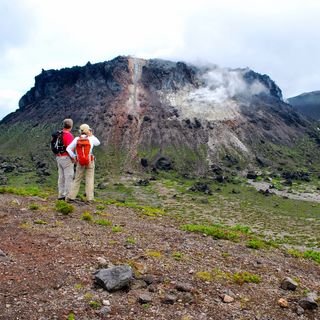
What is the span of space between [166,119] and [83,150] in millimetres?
153316

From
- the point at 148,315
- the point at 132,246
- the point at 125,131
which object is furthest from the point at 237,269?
the point at 125,131

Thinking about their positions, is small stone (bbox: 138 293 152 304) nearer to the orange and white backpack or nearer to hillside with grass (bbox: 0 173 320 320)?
hillside with grass (bbox: 0 173 320 320)

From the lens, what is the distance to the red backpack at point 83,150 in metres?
18.2

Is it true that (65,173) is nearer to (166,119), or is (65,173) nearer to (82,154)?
(82,154)

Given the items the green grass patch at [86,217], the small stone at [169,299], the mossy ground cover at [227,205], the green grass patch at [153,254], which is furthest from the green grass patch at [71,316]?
the mossy ground cover at [227,205]

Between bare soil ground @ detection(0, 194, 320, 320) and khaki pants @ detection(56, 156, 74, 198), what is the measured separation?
8.65 feet

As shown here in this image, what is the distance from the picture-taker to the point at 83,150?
60.0ft

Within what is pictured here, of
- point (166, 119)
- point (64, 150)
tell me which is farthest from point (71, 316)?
point (166, 119)

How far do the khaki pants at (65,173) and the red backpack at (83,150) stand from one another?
531 mm

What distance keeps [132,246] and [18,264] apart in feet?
11.1

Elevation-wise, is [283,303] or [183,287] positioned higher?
[183,287]

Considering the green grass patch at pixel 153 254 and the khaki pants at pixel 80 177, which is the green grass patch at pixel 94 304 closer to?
the green grass patch at pixel 153 254

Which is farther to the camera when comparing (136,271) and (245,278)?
(245,278)

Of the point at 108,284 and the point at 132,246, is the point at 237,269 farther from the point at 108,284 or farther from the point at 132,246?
the point at 108,284
